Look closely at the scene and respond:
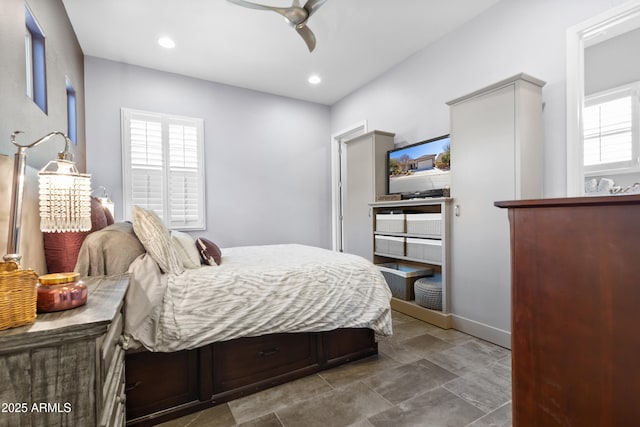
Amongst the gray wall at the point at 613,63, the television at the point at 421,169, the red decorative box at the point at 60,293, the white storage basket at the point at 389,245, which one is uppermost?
the gray wall at the point at 613,63

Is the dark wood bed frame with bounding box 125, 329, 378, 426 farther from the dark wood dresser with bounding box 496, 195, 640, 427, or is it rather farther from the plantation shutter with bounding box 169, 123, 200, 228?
the plantation shutter with bounding box 169, 123, 200, 228

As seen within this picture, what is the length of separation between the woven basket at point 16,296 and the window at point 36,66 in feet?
6.40

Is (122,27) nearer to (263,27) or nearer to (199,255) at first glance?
(263,27)

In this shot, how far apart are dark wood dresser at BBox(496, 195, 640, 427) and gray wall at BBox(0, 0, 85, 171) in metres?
2.15

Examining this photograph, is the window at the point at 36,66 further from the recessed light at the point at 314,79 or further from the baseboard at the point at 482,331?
the baseboard at the point at 482,331

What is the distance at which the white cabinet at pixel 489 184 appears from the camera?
7.78 feet

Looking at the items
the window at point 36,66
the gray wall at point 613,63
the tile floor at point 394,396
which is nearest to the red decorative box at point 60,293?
the tile floor at point 394,396

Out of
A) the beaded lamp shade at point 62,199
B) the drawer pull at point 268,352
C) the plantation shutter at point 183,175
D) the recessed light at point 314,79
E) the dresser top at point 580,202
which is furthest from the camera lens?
the recessed light at point 314,79

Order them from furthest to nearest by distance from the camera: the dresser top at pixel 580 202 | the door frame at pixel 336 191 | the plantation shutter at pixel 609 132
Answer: the door frame at pixel 336 191
the plantation shutter at pixel 609 132
the dresser top at pixel 580 202

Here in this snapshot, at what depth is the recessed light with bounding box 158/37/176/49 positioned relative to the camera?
330 cm

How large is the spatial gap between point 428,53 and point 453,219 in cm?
209

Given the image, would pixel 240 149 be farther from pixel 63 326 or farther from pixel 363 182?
pixel 63 326

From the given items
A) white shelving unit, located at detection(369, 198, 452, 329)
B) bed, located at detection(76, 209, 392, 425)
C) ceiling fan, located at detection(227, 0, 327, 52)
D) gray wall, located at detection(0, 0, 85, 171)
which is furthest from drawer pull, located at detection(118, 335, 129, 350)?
white shelving unit, located at detection(369, 198, 452, 329)

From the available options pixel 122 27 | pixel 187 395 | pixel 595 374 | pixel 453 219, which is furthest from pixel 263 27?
pixel 595 374
